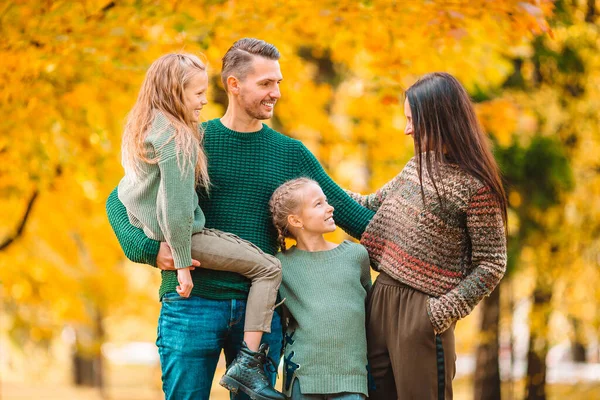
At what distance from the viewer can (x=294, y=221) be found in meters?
3.02

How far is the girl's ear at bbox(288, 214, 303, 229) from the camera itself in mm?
3006

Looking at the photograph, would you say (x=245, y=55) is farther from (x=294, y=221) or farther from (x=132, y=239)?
(x=132, y=239)

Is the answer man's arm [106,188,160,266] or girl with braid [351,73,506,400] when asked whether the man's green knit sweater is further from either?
girl with braid [351,73,506,400]

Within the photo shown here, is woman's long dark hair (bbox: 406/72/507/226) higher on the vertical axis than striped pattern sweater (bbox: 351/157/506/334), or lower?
higher

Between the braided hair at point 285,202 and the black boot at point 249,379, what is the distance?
532 mm

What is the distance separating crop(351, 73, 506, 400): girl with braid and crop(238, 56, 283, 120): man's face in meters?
0.55

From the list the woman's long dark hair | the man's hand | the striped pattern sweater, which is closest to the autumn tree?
the woman's long dark hair

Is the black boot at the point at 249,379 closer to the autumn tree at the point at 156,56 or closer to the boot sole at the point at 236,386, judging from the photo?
the boot sole at the point at 236,386

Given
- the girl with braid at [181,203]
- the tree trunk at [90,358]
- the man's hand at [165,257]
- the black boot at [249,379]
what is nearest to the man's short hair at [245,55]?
the girl with braid at [181,203]

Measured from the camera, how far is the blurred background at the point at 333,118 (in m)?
4.40

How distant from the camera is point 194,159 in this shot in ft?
8.95

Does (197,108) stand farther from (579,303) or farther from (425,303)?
(579,303)

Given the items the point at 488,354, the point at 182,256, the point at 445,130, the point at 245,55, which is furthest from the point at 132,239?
the point at 488,354

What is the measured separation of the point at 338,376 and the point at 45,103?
9.80 ft
